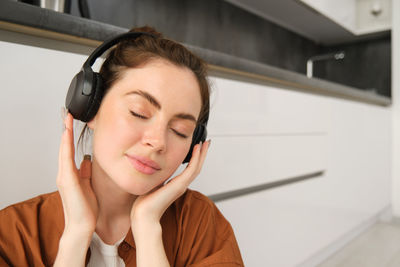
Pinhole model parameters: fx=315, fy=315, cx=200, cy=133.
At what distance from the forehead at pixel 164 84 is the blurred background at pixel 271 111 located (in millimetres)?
192

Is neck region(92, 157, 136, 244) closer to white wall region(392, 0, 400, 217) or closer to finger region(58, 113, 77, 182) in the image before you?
finger region(58, 113, 77, 182)

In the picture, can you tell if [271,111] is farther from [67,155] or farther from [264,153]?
[67,155]

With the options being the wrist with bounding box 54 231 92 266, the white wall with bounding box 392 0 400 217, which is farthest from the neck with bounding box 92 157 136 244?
the white wall with bounding box 392 0 400 217

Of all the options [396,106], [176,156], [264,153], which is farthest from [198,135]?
[396,106]

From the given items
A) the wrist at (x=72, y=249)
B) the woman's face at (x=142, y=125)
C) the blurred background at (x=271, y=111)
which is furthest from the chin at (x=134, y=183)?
the blurred background at (x=271, y=111)

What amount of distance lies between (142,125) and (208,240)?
0.90 feet

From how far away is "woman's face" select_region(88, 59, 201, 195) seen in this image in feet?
1.71

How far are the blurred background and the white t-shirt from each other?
16cm

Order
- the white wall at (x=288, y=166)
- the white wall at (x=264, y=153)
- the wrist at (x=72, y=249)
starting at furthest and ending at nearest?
1. the white wall at (x=288, y=166)
2. the white wall at (x=264, y=153)
3. the wrist at (x=72, y=249)

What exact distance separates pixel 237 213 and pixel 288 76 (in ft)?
1.87

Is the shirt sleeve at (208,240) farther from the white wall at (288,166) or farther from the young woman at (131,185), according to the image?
the white wall at (288,166)

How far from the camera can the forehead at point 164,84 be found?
53 cm

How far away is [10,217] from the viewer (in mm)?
530

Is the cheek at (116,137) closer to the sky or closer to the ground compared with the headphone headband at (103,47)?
closer to the ground
